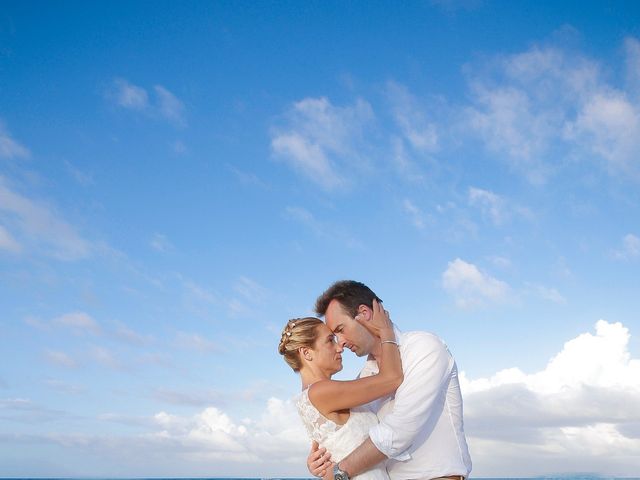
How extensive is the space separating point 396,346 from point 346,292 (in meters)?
0.82

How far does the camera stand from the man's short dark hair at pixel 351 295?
6.54 meters

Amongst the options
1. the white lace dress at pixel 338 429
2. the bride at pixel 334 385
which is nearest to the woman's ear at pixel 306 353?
the bride at pixel 334 385

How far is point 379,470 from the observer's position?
6055 millimetres

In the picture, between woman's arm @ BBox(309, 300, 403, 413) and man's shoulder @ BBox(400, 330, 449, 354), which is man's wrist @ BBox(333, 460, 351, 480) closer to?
woman's arm @ BBox(309, 300, 403, 413)

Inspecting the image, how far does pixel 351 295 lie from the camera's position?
6.59 m

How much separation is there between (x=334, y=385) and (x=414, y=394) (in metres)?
0.87

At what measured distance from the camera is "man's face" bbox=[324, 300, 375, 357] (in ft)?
21.2

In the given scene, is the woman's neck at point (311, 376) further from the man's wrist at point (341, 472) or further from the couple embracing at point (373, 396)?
the man's wrist at point (341, 472)

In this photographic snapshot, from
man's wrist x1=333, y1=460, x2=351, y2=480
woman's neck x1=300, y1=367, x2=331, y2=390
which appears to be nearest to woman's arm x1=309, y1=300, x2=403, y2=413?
woman's neck x1=300, y1=367, x2=331, y2=390

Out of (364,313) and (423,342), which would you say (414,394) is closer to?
(423,342)

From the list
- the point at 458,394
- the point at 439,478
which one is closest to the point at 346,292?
the point at 458,394

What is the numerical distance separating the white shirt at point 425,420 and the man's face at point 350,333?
16.8 inches

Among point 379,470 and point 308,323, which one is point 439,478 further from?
point 308,323

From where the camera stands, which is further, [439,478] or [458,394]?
[458,394]
